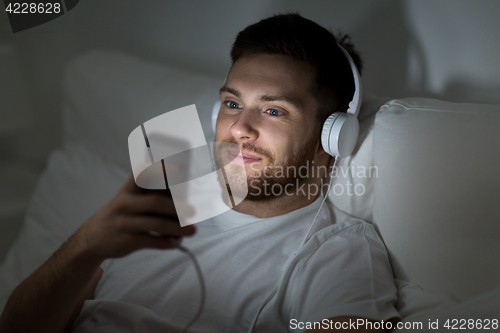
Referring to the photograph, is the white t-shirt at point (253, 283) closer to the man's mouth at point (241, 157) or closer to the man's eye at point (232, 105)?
the man's mouth at point (241, 157)

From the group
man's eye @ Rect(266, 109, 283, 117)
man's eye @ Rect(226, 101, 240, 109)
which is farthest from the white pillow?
man's eye @ Rect(266, 109, 283, 117)

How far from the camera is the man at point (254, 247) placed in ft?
2.06

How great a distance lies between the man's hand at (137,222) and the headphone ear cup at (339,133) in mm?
533

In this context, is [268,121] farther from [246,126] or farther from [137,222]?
[137,222]

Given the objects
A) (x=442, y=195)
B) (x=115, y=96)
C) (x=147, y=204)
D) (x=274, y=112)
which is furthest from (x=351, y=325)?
(x=115, y=96)

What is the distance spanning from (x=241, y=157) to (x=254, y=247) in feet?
0.84

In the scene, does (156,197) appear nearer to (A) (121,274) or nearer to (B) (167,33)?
(A) (121,274)

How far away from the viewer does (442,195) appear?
2.50 feet

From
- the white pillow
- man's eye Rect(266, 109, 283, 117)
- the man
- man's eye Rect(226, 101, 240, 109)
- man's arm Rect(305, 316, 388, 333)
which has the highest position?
the white pillow

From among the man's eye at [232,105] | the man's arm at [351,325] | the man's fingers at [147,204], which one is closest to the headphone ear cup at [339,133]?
the man's eye at [232,105]

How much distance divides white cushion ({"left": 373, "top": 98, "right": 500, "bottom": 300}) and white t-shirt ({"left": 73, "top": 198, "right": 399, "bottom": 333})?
90 mm

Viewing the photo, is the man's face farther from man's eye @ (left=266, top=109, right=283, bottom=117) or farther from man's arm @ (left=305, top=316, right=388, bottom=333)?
man's arm @ (left=305, top=316, right=388, bottom=333)

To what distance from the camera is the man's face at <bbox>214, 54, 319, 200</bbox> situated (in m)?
0.94

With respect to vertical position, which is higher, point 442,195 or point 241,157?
point 241,157
